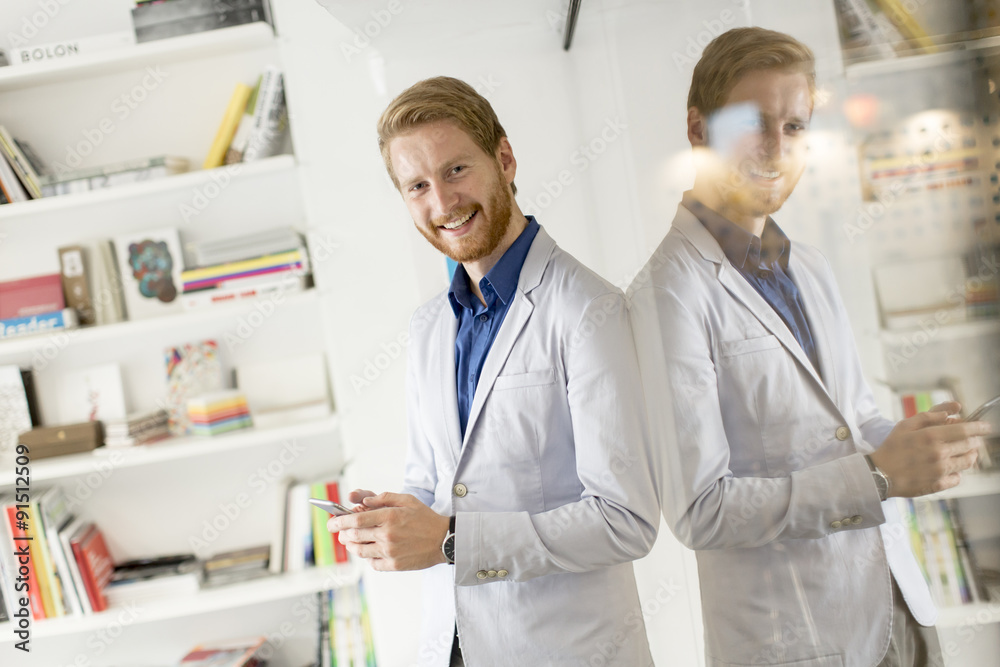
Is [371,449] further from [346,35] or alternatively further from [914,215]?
[914,215]

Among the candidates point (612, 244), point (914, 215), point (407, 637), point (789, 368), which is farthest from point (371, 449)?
point (914, 215)

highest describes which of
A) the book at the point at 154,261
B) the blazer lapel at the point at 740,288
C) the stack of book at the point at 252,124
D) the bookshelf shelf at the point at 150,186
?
the stack of book at the point at 252,124

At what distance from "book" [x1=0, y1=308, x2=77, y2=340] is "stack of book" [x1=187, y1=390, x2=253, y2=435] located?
1.38 feet

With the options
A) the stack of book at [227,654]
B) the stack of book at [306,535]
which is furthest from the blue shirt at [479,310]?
the stack of book at [227,654]

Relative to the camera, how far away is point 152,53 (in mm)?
1729

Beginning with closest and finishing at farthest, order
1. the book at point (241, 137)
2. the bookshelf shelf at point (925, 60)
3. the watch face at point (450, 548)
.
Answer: the bookshelf shelf at point (925, 60) < the watch face at point (450, 548) < the book at point (241, 137)

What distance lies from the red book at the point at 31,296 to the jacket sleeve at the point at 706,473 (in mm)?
1827

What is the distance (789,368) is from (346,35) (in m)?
0.85

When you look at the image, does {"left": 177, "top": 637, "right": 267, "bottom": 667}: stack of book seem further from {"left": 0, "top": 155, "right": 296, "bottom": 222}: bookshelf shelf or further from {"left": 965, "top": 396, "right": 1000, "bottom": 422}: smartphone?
{"left": 965, "top": 396, "right": 1000, "bottom": 422}: smartphone

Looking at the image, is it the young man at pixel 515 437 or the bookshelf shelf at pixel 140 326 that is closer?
the young man at pixel 515 437

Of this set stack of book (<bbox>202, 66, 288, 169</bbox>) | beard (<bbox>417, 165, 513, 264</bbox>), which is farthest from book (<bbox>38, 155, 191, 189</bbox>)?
beard (<bbox>417, 165, 513, 264</bbox>)

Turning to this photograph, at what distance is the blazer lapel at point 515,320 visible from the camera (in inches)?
29.3

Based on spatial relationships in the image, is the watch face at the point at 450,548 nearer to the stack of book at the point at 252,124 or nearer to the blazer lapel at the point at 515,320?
the blazer lapel at the point at 515,320

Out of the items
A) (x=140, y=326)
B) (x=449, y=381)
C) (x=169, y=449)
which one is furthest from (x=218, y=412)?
(x=449, y=381)
